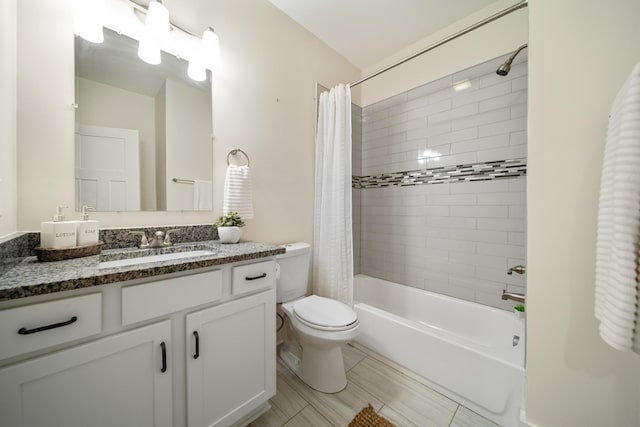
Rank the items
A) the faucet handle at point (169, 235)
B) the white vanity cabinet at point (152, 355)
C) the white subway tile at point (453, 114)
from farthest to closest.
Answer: the white subway tile at point (453, 114) → the faucet handle at point (169, 235) → the white vanity cabinet at point (152, 355)

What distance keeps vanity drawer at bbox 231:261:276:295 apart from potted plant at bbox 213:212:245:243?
1.08 ft

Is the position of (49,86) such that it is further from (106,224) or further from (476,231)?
(476,231)

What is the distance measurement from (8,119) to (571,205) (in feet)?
6.92

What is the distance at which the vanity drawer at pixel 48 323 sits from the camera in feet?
1.89

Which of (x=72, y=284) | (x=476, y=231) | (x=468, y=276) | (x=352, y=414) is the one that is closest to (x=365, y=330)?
(x=352, y=414)

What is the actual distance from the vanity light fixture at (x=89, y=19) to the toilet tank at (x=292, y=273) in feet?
4.72

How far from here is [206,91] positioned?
1445mm

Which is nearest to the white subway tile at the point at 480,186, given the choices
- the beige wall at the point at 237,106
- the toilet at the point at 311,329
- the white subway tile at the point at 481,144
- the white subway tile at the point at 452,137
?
the white subway tile at the point at 481,144

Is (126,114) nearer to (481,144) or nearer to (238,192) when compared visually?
(238,192)

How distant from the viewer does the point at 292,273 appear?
5.27ft

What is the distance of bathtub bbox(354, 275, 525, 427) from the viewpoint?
114 cm

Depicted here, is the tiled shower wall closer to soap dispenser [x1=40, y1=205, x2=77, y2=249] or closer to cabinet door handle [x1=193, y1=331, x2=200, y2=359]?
cabinet door handle [x1=193, y1=331, x2=200, y2=359]

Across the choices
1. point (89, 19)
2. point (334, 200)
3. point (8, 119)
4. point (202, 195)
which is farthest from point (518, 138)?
point (8, 119)

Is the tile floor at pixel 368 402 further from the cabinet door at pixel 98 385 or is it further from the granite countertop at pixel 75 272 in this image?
the granite countertop at pixel 75 272
